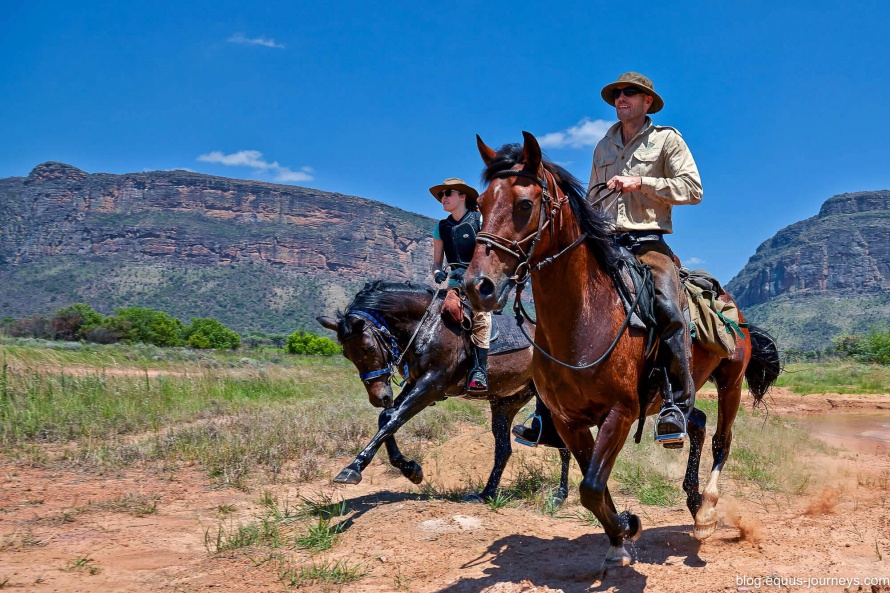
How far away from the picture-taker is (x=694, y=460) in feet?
20.6

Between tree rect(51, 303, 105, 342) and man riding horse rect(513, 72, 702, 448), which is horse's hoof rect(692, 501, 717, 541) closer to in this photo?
man riding horse rect(513, 72, 702, 448)

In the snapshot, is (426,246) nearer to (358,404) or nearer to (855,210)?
(855,210)

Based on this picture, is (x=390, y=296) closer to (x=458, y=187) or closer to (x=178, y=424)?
(x=458, y=187)

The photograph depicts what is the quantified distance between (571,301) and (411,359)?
3.38 metres

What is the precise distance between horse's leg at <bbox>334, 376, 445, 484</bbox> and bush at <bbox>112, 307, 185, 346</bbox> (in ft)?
159

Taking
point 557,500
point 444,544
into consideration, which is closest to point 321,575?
point 444,544

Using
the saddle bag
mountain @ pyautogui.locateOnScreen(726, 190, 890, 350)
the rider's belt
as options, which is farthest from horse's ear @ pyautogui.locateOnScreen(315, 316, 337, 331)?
mountain @ pyautogui.locateOnScreen(726, 190, 890, 350)

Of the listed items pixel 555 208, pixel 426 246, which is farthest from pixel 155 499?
pixel 426 246

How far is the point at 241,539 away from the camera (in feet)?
18.5

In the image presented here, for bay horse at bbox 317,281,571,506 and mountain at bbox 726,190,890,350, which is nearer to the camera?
bay horse at bbox 317,281,571,506

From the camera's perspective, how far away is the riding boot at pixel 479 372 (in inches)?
291

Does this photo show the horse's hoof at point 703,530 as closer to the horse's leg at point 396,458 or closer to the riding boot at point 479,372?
the riding boot at point 479,372

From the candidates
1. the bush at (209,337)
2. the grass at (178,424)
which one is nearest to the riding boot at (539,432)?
the grass at (178,424)

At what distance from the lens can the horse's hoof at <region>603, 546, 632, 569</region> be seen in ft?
15.1
